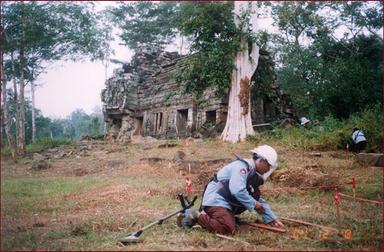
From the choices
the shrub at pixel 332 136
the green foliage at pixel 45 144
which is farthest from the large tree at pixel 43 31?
the shrub at pixel 332 136

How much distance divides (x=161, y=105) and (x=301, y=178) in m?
15.7

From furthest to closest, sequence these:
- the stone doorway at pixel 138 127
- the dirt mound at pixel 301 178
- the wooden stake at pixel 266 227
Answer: the stone doorway at pixel 138 127 < the dirt mound at pixel 301 178 < the wooden stake at pixel 266 227

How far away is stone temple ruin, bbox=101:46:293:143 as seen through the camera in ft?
65.4

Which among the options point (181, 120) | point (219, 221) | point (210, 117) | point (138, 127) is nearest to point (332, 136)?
point (210, 117)

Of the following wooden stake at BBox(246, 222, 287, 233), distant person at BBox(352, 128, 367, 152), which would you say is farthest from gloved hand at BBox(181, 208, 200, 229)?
distant person at BBox(352, 128, 367, 152)

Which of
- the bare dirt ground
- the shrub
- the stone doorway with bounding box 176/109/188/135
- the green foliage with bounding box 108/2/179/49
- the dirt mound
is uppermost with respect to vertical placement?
the green foliage with bounding box 108/2/179/49

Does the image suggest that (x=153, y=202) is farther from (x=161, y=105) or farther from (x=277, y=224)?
(x=161, y=105)

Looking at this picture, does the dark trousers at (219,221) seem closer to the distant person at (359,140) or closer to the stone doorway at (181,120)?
the distant person at (359,140)

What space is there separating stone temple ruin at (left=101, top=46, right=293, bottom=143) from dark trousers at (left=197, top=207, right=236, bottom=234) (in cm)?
1379

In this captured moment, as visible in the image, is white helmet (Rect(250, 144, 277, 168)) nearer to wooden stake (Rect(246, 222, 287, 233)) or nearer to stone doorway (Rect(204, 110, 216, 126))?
wooden stake (Rect(246, 222, 287, 233))

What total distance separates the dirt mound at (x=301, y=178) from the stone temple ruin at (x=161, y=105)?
9794mm

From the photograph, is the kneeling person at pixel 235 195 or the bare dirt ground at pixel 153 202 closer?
the bare dirt ground at pixel 153 202

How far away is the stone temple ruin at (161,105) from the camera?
1992 cm

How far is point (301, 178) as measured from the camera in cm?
855
